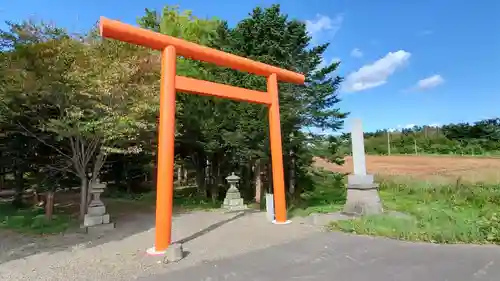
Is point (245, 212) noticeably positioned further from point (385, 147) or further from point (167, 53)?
point (385, 147)

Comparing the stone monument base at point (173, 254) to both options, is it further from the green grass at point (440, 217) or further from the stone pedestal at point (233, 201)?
the stone pedestal at point (233, 201)

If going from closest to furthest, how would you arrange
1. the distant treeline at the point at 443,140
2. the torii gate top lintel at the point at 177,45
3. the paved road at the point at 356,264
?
1. the paved road at the point at 356,264
2. the torii gate top lintel at the point at 177,45
3. the distant treeline at the point at 443,140

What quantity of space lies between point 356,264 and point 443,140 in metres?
30.7

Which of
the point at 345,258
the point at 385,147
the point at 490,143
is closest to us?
the point at 345,258

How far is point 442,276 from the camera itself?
373 cm

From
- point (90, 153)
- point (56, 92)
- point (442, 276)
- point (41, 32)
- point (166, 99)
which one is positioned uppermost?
point (41, 32)

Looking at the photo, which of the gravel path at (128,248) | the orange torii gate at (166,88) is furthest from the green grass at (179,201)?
the orange torii gate at (166,88)

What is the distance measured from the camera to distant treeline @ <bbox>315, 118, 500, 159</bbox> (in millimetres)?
27938

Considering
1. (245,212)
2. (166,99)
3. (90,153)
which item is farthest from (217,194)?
(166,99)

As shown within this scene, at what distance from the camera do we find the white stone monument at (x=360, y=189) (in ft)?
24.2

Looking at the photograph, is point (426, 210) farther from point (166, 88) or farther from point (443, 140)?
point (443, 140)

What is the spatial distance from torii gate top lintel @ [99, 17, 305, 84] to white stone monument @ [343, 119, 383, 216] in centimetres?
200

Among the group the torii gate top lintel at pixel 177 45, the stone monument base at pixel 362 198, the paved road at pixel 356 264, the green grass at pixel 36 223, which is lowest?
the paved road at pixel 356 264

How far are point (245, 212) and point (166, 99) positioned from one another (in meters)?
4.90
